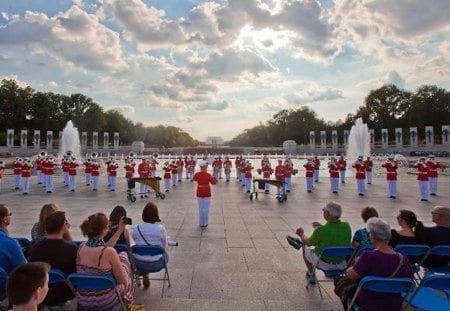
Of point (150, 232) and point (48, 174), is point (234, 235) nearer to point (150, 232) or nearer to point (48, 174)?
point (150, 232)

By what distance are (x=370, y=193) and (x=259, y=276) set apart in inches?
604

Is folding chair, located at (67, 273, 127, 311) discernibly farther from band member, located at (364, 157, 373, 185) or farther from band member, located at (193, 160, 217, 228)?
band member, located at (364, 157, 373, 185)

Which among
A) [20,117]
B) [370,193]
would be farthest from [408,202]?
[20,117]

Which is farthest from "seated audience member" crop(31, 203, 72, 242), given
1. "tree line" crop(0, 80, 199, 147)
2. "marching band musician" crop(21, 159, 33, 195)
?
"tree line" crop(0, 80, 199, 147)

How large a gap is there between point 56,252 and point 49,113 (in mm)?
103237

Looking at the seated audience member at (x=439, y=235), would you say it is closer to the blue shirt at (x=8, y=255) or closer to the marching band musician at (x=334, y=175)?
the blue shirt at (x=8, y=255)

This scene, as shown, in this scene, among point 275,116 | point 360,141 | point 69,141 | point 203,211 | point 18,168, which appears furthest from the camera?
point 275,116

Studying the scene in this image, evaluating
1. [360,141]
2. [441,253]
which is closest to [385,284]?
[441,253]

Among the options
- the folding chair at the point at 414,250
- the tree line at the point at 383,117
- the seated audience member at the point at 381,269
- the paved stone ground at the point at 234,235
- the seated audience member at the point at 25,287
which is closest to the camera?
the seated audience member at the point at 25,287

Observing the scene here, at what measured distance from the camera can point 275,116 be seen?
13200cm

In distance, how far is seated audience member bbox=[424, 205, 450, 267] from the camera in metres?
5.70

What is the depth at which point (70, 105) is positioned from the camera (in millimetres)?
104812

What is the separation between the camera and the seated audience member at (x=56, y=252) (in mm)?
4551

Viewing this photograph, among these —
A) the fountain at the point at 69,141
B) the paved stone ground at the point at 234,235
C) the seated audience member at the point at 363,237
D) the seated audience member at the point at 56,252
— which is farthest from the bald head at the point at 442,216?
the fountain at the point at 69,141
